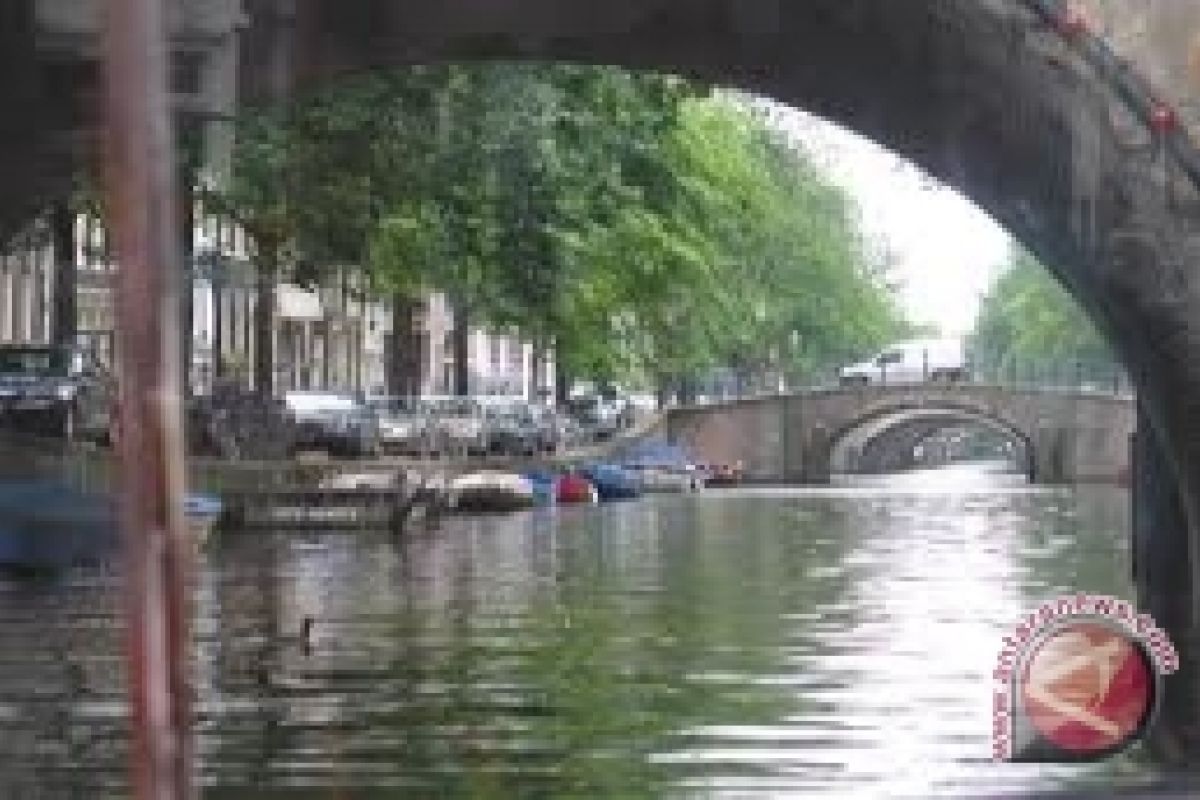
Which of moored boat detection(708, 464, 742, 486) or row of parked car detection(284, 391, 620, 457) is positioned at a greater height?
row of parked car detection(284, 391, 620, 457)

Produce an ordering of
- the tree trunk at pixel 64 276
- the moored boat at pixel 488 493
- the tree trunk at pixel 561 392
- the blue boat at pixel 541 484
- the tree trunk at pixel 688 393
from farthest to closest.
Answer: the tree trunk at pixel 688 393 < the tree trunk at pixel 561 392 < the blue boat at pixel 541 484 < the moored boat at pixel 488 493 < the tree trunk at pixel 64 276

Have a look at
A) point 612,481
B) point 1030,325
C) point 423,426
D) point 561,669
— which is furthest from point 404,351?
point 1030,325

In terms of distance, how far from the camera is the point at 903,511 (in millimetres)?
57094

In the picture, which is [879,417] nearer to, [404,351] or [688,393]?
[688,393]

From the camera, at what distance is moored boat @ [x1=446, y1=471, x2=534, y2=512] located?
1941 inches

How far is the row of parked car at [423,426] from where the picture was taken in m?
48.7

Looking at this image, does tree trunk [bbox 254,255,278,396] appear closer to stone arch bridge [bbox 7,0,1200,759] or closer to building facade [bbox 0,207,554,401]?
building facade [bbox 0,207,554,401]

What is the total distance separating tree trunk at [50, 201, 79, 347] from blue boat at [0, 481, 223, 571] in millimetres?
4866

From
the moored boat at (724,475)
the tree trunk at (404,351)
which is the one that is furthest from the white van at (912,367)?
the tree trunk at (404,351)

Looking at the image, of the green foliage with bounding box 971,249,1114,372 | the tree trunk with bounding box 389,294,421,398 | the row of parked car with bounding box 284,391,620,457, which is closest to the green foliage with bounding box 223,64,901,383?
the row of parked car with bounding box 284,391,620,457

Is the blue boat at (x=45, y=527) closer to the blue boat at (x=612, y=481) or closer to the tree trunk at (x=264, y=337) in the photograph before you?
Result: the tree trunk at (x=264, y=337)

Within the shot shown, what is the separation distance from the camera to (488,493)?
164ft

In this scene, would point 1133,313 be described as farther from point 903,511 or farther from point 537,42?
point 903,511

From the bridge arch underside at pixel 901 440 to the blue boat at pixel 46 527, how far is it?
59.6 meters
